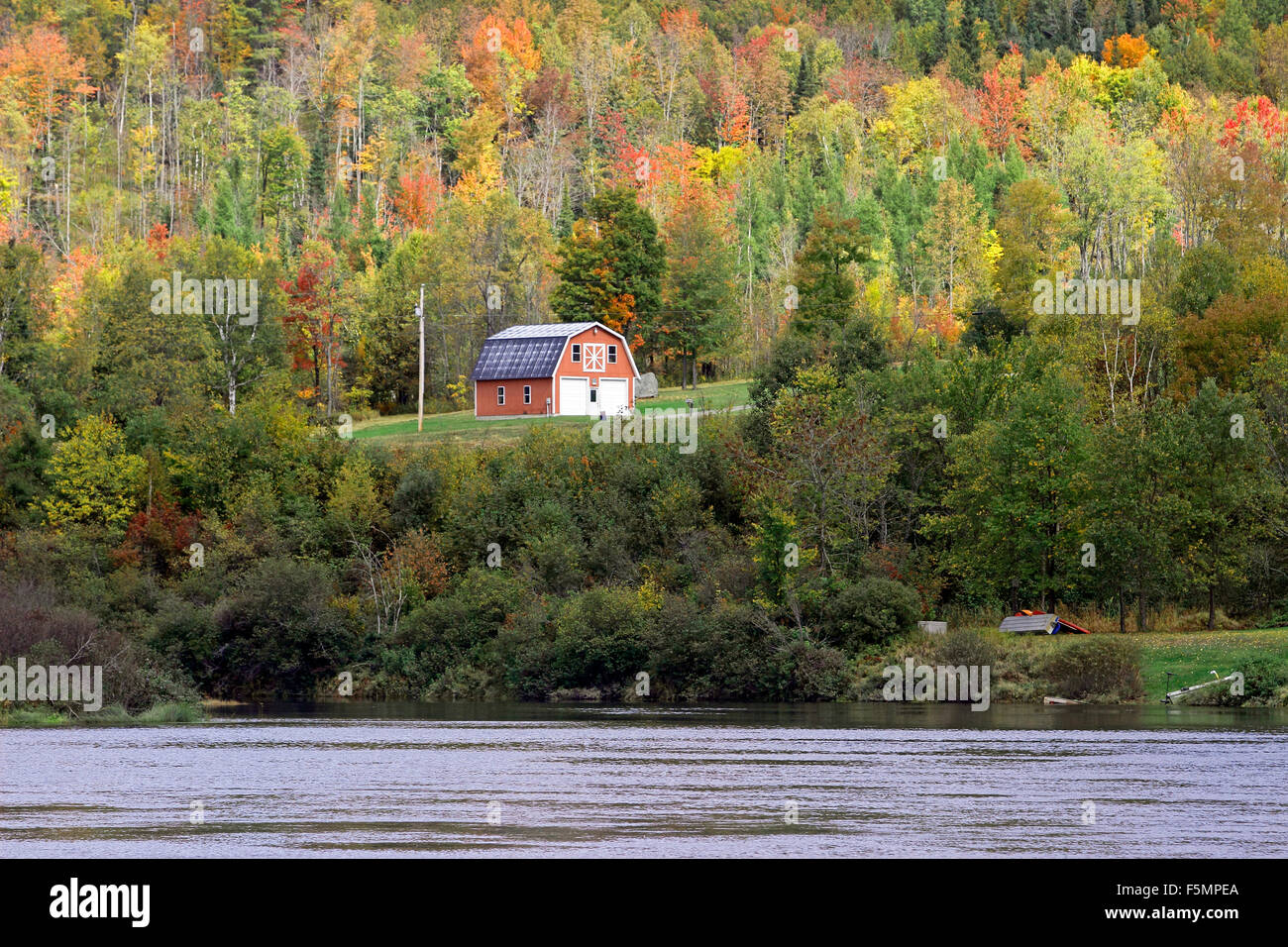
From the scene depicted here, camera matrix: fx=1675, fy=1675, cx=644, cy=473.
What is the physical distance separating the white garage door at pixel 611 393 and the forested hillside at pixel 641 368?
8515mm

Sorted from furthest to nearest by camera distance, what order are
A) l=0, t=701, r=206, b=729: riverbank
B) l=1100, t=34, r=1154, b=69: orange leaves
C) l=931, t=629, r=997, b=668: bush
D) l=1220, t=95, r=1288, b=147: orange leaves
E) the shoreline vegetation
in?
l=1100, t=34, r=1154, b=69: orange leaves < l=1220, t=95, r=1288, b=147: orange leaves < l=931, t=629, r=997, b=668: bush < the shoreline vegetation < l=0, t=701, r=206, b=729: riverbank

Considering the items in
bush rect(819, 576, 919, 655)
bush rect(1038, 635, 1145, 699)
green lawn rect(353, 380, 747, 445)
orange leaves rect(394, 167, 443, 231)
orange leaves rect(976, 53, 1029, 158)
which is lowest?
bush rect(1038, 635, 1145, 699)

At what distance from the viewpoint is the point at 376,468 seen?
84.4m

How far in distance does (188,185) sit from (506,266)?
54.0 metres

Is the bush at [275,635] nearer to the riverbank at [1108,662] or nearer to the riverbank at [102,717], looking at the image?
the riverbank at [102,717]

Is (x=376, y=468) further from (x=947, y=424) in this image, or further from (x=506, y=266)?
(x=506, y=266)

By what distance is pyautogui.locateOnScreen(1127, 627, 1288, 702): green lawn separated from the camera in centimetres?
5688

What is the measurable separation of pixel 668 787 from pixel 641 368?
90.0 m

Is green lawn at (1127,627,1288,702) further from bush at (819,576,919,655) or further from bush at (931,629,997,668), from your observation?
bush at (819,576,919,655)

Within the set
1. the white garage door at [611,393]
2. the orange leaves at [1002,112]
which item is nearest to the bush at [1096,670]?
the white garage door at [611,393]

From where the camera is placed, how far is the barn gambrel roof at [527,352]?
103 metres

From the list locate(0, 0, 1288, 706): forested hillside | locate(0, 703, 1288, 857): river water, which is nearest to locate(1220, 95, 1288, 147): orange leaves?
locate(0, 0, 1288, 706): forested hillside

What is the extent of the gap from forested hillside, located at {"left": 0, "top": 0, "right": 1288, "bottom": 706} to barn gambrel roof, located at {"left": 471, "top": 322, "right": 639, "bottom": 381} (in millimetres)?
7124

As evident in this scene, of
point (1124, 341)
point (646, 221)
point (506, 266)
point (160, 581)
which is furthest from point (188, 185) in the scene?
Result: point (1124, 341)
